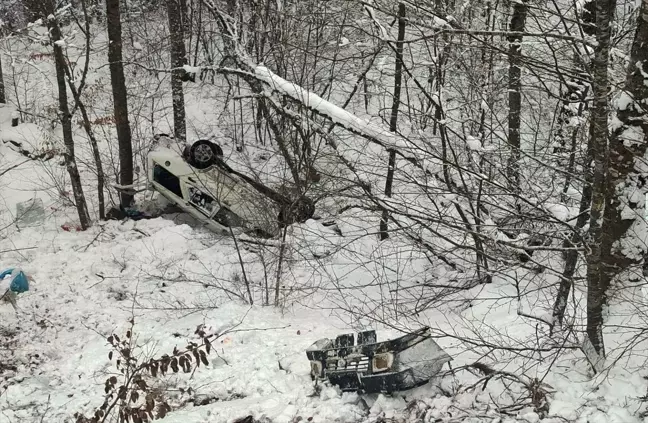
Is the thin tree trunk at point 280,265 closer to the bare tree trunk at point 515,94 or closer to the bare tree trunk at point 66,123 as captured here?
the bare tree trunk at point 515,94

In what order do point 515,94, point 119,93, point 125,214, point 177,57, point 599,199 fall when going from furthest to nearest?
point 177,57 < point 125,214 < point 119,93 < point 515,94 < point 599,199

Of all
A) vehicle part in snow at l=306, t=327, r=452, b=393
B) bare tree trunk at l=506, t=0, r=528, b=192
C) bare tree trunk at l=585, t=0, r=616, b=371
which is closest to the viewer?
bare tree trunk at l=585, t=0, r=616, b=371

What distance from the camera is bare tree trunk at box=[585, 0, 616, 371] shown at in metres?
3.59

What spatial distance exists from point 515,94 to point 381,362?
211 inches

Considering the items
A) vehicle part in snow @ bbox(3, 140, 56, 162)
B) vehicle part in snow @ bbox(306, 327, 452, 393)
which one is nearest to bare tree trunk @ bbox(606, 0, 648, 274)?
vehicle part in snow @ bbox(306, 327, 452, 393)

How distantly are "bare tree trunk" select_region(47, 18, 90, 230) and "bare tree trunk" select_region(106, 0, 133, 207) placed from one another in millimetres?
863

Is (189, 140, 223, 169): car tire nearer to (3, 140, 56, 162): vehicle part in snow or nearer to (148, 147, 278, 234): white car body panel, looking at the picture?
(148, 147, 278, 234): white car body panel

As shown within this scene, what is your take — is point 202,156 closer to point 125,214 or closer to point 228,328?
point 125,214

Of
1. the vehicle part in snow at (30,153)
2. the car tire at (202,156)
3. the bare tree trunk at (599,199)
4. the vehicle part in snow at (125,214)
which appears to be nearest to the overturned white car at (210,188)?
the car tire at (202,156)

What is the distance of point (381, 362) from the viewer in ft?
17.9

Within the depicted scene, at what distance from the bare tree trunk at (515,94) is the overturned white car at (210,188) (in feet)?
11.5

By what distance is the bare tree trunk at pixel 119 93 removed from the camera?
10.8 meters

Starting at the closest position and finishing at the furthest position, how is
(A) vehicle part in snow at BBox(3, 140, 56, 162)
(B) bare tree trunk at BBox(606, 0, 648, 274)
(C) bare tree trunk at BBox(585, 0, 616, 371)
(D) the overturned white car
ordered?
(C) bare tree trunk at BBox(585, 0, 616, 371) → (B) bare tree trunk at BBox(606, 0, 648, 274) → (D) the overturned white car → (A) vehicle part in snow at BBox(3, 140, 56, 162)

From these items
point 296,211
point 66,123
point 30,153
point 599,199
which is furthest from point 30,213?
point 599,199
